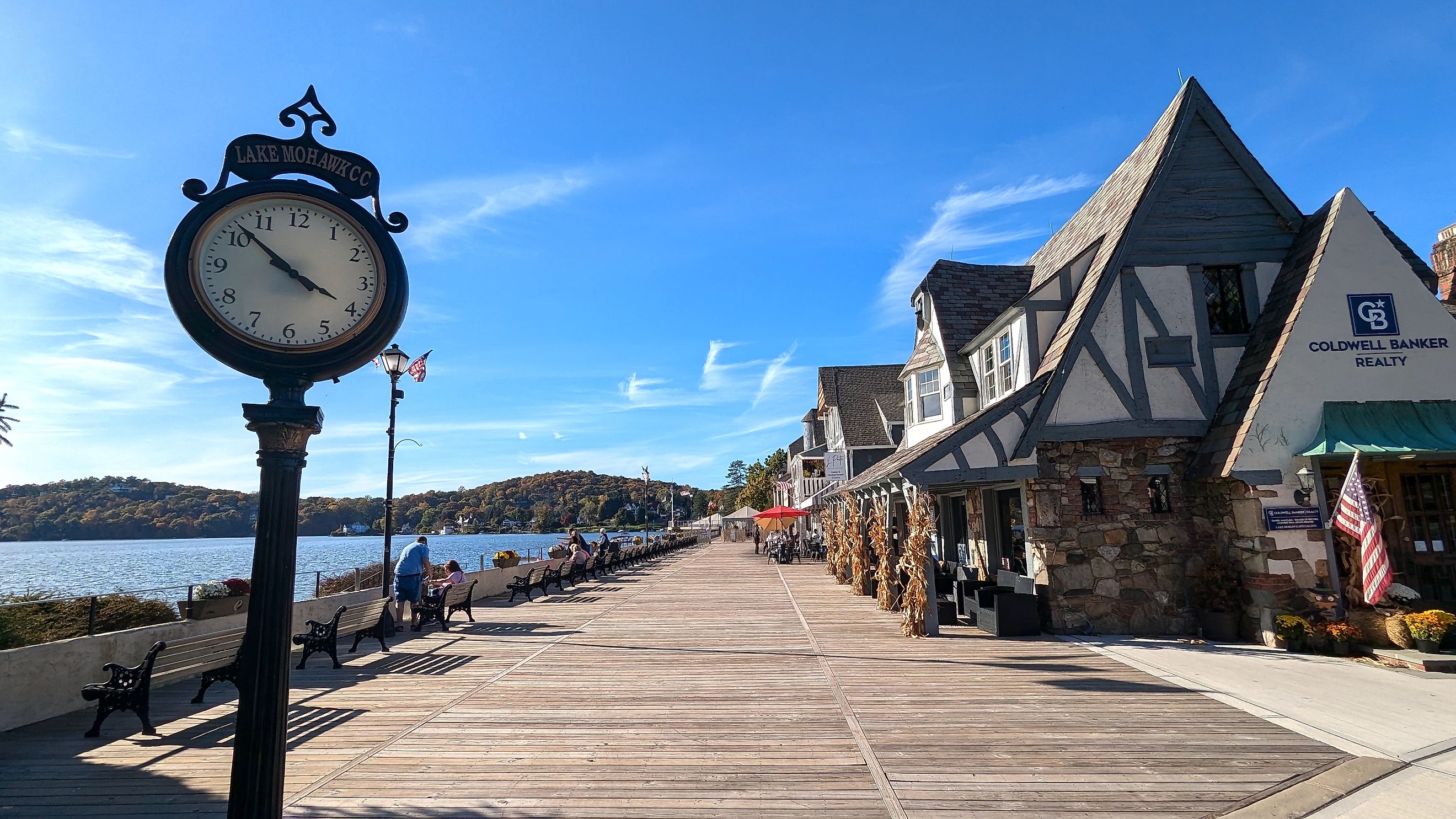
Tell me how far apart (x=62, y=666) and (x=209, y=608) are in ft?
11.1

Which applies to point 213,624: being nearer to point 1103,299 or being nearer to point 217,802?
point 217,802

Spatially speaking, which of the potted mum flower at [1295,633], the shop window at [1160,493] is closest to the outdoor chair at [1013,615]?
the shop window at [1160,493]

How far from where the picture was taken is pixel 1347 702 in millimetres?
7402

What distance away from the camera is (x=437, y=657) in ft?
34.5

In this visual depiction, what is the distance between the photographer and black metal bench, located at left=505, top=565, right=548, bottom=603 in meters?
18.4

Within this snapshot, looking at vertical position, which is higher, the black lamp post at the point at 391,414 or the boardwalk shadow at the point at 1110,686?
the black lamp post at the point at 391,414

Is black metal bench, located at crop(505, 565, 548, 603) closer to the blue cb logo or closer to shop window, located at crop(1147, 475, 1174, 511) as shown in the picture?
shop window, located at crop(1147, 475, 1174, 511)

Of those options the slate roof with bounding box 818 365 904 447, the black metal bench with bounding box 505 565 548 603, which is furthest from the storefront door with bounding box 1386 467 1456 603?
the slate roof with bounding box 818 365 904 447

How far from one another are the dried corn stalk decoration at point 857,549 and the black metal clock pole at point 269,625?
15.7 m

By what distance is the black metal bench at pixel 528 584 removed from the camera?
60.3 ft

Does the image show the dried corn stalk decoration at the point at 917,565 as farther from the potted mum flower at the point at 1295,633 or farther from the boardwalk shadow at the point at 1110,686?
the potted mum flower at the point at 1295,633

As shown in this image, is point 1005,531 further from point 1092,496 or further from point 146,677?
point 146,677

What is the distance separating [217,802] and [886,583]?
11.9 metres

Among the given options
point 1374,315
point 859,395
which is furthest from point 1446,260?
point 859,395
